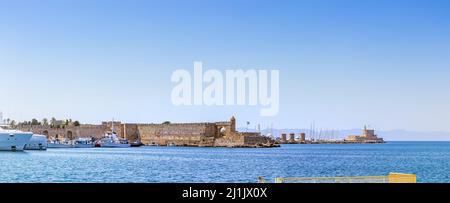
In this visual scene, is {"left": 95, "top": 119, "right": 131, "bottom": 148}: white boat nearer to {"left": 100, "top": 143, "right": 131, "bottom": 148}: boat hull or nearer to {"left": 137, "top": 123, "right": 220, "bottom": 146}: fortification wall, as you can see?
{"left": 100, "top": 143, "right": 131, "bottom": 148}: boat hull

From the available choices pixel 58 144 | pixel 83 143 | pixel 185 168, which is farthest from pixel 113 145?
pixel 185 168

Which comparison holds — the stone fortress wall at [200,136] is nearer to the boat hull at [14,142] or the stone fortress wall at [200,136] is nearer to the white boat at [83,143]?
the white boat at [83,143]

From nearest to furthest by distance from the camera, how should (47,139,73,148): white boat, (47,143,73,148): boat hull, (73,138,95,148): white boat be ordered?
(47,143,73,148): boat hull, (47,139,73,148): white boat, (73,138,95,148): white boat

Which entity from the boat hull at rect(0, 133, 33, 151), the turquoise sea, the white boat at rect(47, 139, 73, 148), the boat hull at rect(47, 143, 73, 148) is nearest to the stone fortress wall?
the white boat at rect(47, 139, 73, 148)

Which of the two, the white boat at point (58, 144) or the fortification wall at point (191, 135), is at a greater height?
the fortification wall at point (191, 135)

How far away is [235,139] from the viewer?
65500 millimetres

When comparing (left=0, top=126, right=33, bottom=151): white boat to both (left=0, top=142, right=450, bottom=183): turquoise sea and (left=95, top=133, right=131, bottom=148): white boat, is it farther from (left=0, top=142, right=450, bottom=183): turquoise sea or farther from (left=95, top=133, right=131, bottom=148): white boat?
(left=95, top=133, right=131, bottom=148): white boat

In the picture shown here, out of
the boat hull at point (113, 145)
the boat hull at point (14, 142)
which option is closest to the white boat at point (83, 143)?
the boat hull at point (113, 145)

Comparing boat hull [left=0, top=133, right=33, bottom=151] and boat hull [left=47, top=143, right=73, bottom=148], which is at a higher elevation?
boat hull [left=0, top=133, right=33, bottom=151]

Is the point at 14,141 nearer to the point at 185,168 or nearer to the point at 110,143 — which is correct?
the point at 185,168

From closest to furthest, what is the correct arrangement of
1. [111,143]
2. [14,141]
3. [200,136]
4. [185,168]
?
[185,168] → [14,141] → [111,143] → [200,136]

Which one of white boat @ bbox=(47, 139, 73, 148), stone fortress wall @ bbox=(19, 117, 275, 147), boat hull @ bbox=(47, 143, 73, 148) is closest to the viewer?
boat hull @ bbox=(47, 143, 73, 148)

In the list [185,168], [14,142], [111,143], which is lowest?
[185,168]

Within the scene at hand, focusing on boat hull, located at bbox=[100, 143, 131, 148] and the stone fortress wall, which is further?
the stone fortress wall
